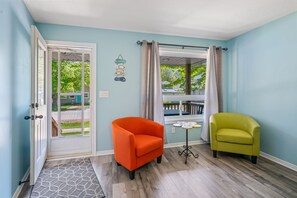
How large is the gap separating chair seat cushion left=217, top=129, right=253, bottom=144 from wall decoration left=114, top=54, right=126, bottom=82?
2.20 metres

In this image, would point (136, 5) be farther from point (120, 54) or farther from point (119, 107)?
point (119, 107)

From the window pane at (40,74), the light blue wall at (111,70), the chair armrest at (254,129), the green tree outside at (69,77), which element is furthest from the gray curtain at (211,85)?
the window pane at (40,74)

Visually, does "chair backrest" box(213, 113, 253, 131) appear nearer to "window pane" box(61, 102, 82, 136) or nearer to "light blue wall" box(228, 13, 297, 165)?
"light blue wall" box(228, 13, 297, 165)

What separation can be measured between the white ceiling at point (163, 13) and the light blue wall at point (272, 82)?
0.90 feet

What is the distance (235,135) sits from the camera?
9.71ft

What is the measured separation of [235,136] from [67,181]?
285 cm

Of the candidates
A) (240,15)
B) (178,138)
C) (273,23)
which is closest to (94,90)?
(178,138)

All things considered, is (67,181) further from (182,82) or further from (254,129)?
(254,129)

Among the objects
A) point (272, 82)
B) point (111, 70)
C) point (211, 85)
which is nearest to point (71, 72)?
point (111, 70)

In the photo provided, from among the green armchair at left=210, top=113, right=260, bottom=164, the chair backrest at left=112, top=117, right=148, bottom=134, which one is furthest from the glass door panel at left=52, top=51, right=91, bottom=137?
the green armchair at left=210, top=113, right=260, bottom=164

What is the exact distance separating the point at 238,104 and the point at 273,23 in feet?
5.63

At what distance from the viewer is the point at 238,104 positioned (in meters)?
3.76

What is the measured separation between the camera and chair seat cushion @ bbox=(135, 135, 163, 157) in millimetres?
2399

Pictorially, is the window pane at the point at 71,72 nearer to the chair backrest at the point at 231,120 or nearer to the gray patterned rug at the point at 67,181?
the gray patterned rug at the point at 67,181
